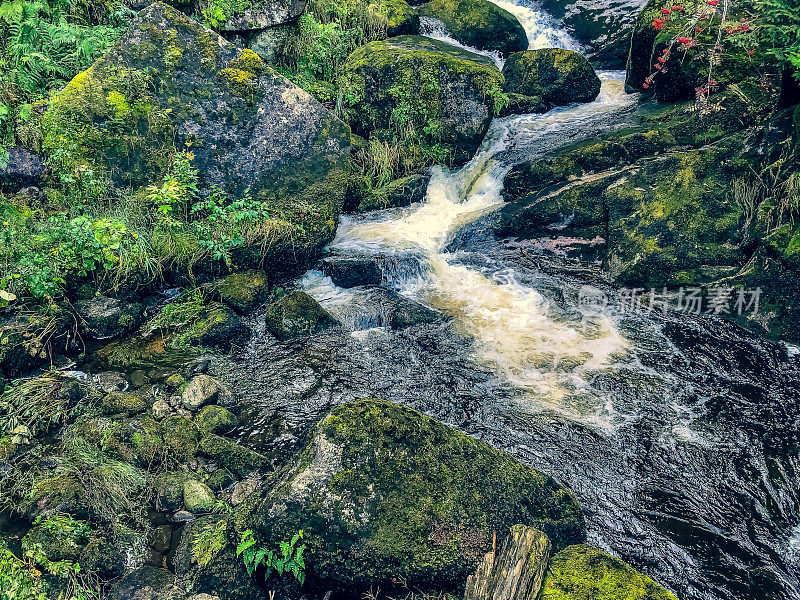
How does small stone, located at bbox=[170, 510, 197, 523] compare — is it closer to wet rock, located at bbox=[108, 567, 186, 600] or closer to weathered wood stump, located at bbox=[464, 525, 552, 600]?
wet rock, located at bbox=[108, 567, 186, 600]

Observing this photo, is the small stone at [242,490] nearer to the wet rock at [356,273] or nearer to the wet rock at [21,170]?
the wet rock at [356,273]

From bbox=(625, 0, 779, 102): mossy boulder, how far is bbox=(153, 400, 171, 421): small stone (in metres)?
8.54

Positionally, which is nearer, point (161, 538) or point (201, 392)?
point (161, 538)

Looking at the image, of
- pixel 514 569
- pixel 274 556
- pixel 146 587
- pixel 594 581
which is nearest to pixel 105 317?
pixel 146 587

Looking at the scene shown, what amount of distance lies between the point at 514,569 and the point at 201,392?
12.9 feet

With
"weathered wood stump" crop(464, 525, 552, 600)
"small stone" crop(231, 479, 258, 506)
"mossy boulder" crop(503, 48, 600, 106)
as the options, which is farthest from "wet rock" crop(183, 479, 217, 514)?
"mossy boulder" crop(503, 48, 600, 106)

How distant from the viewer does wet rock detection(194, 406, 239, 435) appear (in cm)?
549

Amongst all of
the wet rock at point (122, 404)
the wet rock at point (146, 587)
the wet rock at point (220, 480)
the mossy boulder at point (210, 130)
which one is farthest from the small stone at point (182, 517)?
the mossy boulder at point (210, 130)

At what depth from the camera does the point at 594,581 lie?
Result: 3326 millimetres

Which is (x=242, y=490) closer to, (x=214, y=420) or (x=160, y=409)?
(x=214, y=420)

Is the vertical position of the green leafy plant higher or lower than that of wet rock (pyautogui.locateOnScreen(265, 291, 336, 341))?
higher

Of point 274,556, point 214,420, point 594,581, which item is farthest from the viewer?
point 214,420

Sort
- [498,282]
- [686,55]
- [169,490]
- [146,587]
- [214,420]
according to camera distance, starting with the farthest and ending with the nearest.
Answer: [686,55] → [498,282] → [214,420] → [169,490] → [146,587]

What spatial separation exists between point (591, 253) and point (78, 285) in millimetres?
7383
